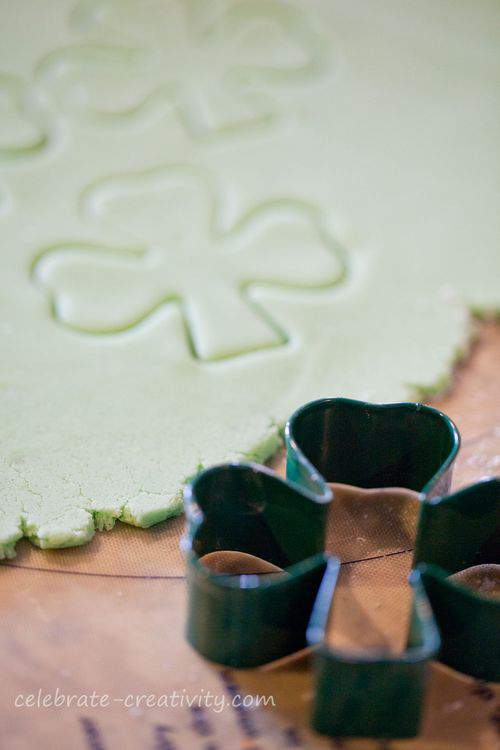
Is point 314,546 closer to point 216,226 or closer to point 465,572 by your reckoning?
point 465,572

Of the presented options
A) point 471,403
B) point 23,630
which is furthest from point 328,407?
point 23,630

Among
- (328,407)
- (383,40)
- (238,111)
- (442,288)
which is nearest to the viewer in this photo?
(328,407)

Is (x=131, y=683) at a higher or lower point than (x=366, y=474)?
lower

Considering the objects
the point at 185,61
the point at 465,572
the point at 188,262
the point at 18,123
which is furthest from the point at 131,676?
the point at 185,61

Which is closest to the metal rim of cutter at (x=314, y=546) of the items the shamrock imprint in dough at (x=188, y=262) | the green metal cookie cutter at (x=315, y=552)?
the green metal cookie cutter at (x=315, y=552)

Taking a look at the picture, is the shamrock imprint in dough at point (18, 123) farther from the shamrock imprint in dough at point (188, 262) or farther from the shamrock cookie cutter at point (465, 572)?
the shamrock cookie cutter at point (465, 572)

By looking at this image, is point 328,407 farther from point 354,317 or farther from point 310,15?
point 310,15

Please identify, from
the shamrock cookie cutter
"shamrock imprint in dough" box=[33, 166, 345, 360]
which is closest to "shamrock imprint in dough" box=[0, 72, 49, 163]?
"shamrock imprint in dough" box=[33, 166, 345, 360]
